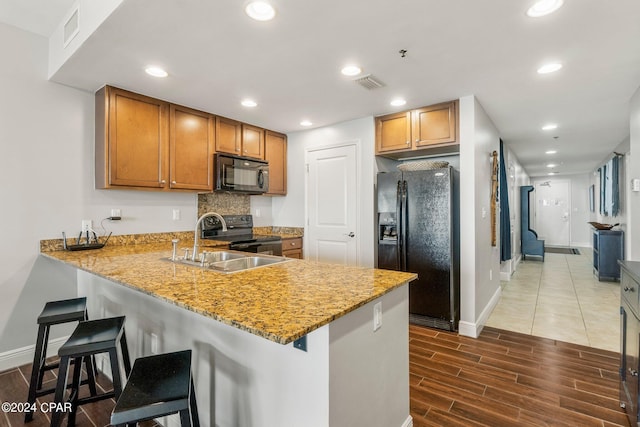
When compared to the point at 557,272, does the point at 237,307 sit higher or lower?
higher

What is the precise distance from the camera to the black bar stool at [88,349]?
1490mm

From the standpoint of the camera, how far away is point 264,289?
1443 mm

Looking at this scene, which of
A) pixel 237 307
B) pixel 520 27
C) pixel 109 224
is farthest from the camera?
pixel 109 224

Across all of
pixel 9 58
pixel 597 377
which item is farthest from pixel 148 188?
pixel 597 377

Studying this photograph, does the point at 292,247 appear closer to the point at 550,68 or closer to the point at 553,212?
the point at 550,68

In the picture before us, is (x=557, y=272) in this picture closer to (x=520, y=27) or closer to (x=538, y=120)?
(x=538, y=120)

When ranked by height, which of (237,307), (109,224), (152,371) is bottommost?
(152,371)

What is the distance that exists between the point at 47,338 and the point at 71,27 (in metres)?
2.15

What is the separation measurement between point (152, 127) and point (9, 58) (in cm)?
108

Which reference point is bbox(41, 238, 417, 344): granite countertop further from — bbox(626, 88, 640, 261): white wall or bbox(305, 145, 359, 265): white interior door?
bbox(626, 88, 640, 261): white wall

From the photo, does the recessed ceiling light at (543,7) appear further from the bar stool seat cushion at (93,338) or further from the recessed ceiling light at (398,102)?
the bar stool seat cushion at (93,338)

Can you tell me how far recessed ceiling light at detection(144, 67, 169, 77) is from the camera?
8.28 feet

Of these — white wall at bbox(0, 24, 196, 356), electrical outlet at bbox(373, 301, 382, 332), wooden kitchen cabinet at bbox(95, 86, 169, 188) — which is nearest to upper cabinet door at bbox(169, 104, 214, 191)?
wooden kitchen cabinet at bbox(95, 86, 169, 188)

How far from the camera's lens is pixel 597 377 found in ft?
7.69
